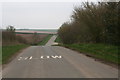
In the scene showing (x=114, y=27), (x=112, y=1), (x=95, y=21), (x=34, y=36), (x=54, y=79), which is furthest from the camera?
(x=34, y=36)

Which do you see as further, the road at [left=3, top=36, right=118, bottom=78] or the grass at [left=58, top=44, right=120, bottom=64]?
the grass at [left=58, top=44, right=120, bottom=64]

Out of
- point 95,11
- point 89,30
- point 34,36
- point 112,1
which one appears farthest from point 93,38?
point 34,36

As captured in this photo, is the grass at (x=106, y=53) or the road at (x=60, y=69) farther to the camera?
the grass at (x=106, y=53)

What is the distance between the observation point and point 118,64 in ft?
58.2

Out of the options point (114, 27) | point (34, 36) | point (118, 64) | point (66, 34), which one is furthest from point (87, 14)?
point (34, 36)

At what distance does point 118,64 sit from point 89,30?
30.0 m

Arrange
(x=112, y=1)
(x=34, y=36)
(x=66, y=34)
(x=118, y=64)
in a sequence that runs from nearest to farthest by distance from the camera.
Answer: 1. (x=118, y=64)
2. (x=112, y=1)
3. (x=66, y=34)
4. (x=34, y=36)

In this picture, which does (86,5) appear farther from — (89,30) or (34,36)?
(34,36)

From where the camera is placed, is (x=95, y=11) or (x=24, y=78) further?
(x=95, y=11)

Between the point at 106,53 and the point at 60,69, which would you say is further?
the point at 106,53

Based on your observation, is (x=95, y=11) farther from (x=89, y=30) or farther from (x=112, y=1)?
(x=112, y=1)

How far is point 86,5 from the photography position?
48.5 meters

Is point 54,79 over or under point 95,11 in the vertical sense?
under

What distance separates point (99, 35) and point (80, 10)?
290 inches
